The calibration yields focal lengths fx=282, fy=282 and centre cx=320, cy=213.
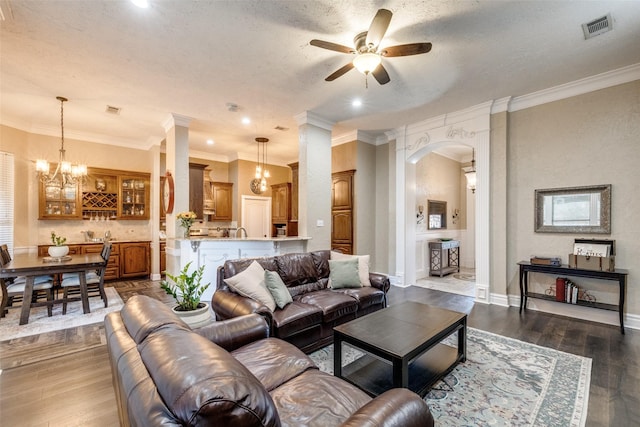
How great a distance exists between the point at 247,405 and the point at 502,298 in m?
4.87

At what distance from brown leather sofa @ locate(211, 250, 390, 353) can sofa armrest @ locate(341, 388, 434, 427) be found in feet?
4.55

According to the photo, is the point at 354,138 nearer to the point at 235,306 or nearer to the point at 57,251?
the point at 235,306

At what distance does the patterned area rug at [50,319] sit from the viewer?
344 centimetres

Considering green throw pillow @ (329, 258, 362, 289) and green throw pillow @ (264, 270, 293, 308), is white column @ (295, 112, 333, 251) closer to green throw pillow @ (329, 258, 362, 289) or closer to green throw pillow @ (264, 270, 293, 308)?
green throw pillow @ (329, 258, 362, 289)

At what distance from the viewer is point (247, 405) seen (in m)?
0.83

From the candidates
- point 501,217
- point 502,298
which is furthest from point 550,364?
point 501,217

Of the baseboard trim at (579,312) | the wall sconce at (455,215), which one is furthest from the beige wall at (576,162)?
the wall sconce at (455,215)

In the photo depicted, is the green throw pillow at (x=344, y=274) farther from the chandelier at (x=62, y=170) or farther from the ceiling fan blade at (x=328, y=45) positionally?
the chandelier at (x=62, y=170)

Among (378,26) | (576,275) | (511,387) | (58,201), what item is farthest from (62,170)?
(576,275)

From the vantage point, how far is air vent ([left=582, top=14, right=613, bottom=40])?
2.64 m

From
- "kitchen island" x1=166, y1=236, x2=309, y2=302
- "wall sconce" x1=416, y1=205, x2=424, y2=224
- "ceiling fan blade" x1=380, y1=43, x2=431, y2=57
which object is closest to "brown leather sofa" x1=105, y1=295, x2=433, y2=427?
"ceiling fan blade" x1=380, y1=43, x2=431, y2=57

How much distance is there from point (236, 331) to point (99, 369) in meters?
1.69

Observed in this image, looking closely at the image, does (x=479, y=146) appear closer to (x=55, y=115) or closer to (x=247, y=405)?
(x=247, y=405)

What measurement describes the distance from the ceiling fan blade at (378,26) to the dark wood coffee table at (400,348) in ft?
8.01
